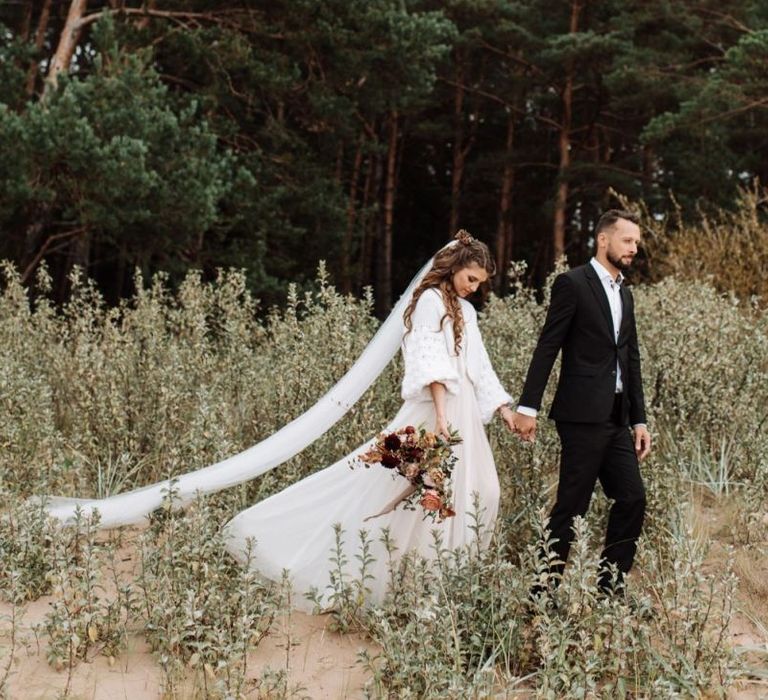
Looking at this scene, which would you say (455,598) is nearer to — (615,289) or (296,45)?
(615,289)

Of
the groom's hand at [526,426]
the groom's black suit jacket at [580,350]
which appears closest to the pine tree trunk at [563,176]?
the groom's black suit jacket at [580,350]

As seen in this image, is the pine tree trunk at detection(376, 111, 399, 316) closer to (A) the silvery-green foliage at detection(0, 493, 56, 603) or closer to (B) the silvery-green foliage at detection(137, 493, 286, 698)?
(A) the silvery-green foliage at detection(0, 493, 56, 603)

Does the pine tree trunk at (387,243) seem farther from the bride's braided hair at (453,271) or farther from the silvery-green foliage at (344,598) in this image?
the silvery-green foliage at (344,598)

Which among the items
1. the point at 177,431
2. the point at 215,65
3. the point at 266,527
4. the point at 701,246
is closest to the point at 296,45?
the point at 215,65

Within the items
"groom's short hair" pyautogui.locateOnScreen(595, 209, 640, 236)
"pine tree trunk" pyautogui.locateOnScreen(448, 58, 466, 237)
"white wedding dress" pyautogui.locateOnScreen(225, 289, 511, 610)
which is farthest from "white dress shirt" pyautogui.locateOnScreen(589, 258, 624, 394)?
"pine tree trunk" pyautogui.locateOnScreen(448, 58, 466, 237)

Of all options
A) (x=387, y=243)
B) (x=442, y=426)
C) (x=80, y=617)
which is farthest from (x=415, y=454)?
(x=387, y=243)

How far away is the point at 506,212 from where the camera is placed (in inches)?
Answer: 1087

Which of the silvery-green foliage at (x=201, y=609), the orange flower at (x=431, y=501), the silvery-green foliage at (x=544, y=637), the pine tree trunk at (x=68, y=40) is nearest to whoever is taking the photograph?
the silvery-green foliage at (x=544, y=637)

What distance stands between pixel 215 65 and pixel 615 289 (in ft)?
45.7

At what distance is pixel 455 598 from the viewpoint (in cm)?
409

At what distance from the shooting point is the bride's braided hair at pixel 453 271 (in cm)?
458

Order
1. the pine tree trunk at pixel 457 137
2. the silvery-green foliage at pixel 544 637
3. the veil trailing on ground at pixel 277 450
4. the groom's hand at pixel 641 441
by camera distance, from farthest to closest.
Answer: the pine tree trunk at pixel 457 137, the veil trailing on ground at pixel 277 450, the groom's hand at pixel 641 441, the silvery-green foliage at pixel 544 637

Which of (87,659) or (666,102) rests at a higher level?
(666,102)

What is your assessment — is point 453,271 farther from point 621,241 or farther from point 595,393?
point 595,393
